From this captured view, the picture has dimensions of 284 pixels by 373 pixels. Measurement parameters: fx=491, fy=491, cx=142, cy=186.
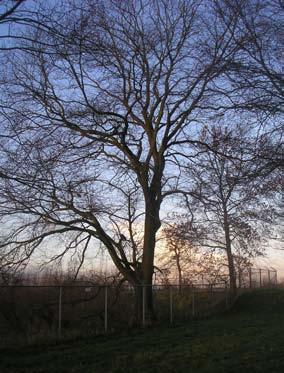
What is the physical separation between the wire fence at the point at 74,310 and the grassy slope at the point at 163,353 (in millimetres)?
1500

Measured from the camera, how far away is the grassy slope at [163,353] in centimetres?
943

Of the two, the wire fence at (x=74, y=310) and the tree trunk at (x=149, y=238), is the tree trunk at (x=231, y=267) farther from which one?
the tree trunk at (x=149, y=238)

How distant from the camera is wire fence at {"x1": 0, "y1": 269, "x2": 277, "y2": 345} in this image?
15.3m

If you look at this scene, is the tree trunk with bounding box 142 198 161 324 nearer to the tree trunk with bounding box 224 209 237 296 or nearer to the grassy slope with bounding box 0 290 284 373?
the grassy slope with bounding box 0 290 284 373

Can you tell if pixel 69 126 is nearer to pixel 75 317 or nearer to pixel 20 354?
pixel 75 317

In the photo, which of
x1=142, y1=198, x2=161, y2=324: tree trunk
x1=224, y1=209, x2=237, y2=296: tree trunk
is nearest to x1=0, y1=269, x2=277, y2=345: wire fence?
x1=142, y1=198, x2=161, y2=324: tree trunk

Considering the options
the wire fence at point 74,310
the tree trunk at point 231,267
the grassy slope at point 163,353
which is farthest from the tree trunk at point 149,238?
the tree trunk at point 231,267

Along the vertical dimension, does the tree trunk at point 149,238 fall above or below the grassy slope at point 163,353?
above

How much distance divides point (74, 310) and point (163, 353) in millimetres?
7158

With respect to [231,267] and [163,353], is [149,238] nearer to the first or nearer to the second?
[163,353]

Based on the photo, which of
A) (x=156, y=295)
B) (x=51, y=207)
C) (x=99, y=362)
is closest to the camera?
(x=99, y=362)

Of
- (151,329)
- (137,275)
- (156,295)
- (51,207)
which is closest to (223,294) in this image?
(156,295)

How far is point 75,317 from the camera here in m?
17.7

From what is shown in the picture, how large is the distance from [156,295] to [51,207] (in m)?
7.51
